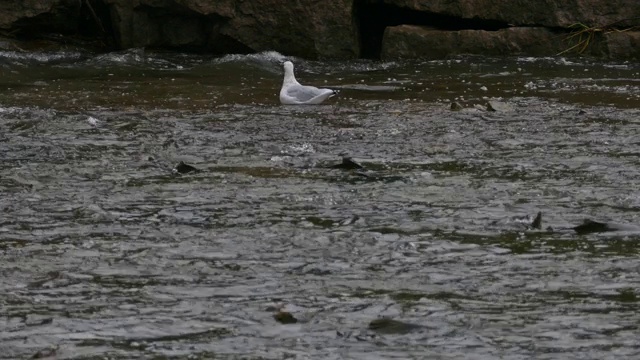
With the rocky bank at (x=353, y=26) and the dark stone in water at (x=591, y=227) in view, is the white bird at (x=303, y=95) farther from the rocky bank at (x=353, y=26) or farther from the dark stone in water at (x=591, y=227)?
the dark stone in water at (x=591, y=227)

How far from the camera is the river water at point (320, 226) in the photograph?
4570 mm

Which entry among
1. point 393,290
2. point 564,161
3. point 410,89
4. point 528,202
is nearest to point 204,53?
point 410,89

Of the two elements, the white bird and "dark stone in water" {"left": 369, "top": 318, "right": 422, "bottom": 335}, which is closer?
"dark stone in water" {"left": 369, "top": 318, "right": 422, "bottom": 335}

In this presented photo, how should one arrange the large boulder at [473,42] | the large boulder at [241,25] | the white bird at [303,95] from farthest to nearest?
the large boulder at [241,25], the large boulder at [473,42], the white bird at [303,95]

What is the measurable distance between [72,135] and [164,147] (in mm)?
859

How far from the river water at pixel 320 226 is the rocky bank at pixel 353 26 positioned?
8.82 feet

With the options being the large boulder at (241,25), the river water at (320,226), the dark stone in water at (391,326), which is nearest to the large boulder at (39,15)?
the large boulder at (241,25)

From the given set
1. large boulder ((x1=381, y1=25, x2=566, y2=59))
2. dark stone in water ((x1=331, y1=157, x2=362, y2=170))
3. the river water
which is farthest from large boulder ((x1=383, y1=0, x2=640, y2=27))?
dark stone in water ((x1=331, y1=157, x2=362, y2=170))

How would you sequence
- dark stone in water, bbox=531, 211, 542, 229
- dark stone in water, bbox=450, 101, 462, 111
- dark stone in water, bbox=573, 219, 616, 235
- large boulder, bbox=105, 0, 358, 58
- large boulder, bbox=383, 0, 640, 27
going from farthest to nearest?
large boulder, bbox=105, 0, 358, 58 < large boulder, bbox=383, 0, 640, 27 < dark stone in water, bbox=450, 101, 462, 111 < dark stone in water, bbox=531, 211, 542, 229 < dark stone in water, bbox=573, 219, 616, 235

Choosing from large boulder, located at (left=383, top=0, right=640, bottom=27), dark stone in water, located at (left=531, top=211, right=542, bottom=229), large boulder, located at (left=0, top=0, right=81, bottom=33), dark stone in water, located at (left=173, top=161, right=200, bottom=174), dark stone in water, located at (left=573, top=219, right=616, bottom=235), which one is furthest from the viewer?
large boulder, located at (left=0, top=0, right=81, bottom=33)

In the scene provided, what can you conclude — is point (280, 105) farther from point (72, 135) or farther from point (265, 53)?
point (265, 53)

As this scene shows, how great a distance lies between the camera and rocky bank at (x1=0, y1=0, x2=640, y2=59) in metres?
14.6

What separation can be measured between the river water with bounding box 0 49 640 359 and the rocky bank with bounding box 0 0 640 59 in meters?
2.69

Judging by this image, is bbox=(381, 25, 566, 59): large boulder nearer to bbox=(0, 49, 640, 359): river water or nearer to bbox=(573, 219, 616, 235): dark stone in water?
bbox=(0, 49, 640, 359): river water
